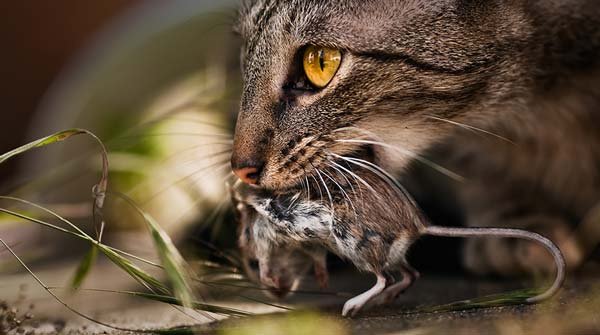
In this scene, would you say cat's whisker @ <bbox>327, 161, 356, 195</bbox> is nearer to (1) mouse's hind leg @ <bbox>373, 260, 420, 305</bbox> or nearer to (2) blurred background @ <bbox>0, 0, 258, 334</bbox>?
(1) mouse's hind leg @ <bbox>373, 260, 420, 305</bbox>

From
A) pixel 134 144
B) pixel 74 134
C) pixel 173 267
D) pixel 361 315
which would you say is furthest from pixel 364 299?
pixel 134 144

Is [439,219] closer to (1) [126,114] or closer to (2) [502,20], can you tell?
(2) [502,20]

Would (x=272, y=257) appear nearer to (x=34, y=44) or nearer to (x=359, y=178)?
(x=359, y=178)

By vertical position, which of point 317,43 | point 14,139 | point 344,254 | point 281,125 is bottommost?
point 14,139

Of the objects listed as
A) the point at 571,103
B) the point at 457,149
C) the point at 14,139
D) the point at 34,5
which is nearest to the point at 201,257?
the point at 457,149

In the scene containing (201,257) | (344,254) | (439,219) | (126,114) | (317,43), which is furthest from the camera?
(126,114)

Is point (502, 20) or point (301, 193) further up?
point (502, 20)

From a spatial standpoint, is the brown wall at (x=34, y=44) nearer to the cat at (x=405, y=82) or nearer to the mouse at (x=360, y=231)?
the cat at (x=405, y=82)

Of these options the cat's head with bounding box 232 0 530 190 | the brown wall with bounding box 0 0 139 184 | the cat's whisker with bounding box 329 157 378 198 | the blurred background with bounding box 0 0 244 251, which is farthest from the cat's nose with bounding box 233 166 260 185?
the brown wall with bounding box 0 0 139 184
